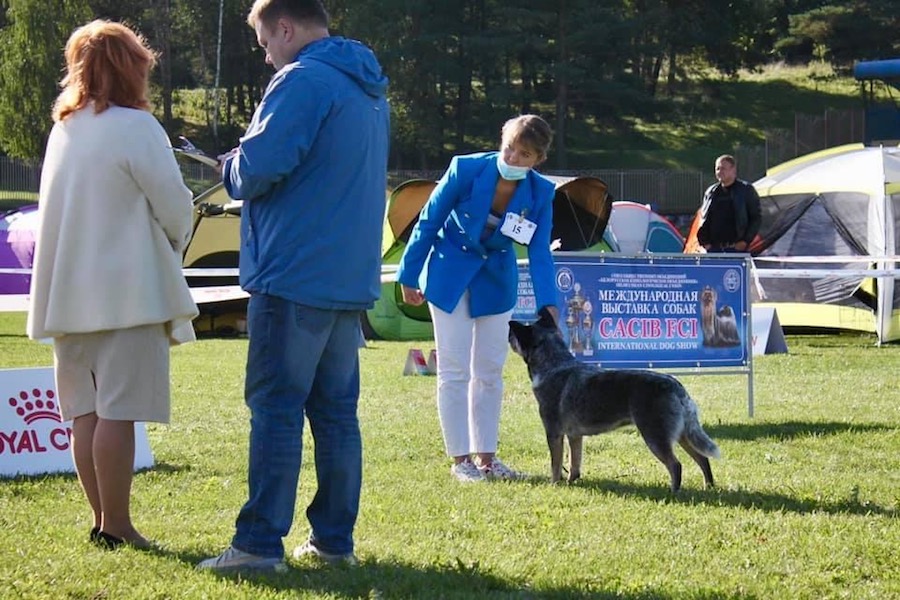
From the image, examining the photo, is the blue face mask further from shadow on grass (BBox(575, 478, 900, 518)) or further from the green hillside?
the green hillside

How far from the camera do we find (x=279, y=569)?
389 cm

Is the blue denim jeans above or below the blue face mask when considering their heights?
below

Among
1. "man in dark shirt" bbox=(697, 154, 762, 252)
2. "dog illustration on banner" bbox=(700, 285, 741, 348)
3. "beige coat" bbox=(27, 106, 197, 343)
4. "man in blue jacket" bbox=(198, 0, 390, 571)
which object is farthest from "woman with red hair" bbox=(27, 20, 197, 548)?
"man in dark shirt" bbox=(697, 154, 762, 252)

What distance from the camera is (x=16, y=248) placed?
19156 mm

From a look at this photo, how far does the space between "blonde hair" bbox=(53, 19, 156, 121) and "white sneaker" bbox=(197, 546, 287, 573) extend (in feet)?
4.88

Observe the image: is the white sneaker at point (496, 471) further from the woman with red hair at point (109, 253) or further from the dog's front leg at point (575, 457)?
the woman with red hair at point (109, 253)

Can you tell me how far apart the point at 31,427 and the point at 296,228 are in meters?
2.71

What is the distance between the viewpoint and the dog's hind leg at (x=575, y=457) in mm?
5867

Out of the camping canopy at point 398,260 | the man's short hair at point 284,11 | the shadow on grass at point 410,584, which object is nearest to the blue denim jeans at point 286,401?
the shadow on grass at point 410,584

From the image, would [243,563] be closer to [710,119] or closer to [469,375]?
[469,375]

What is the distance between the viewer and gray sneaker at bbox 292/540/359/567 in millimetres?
4066

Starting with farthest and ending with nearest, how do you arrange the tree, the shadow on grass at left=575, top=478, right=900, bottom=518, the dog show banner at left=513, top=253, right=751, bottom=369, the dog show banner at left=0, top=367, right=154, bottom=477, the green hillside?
1. the green hillside
2. the tree
3. the dog show banner at left=513, top=253, right=751, bottom=369
4. the dog show banner at left=0, top=367, right=154, bottom=477
5. the shadow on grass at left=575, top=478, right=900, bottom=518

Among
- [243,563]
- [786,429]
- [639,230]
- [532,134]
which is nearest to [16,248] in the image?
[639,230]

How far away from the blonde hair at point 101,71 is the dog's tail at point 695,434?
2679mm
